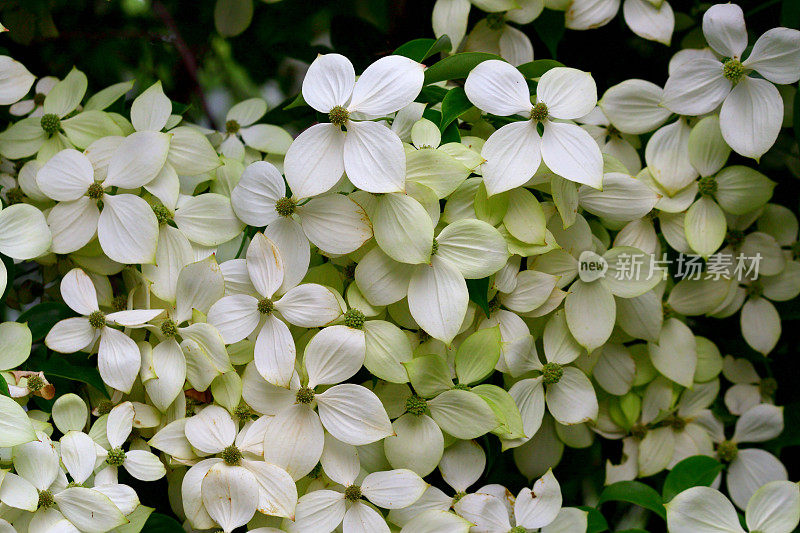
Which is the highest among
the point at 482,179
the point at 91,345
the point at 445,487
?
the point at 482,179

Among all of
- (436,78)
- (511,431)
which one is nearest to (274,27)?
(436,78)

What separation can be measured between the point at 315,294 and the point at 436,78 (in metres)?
0.21

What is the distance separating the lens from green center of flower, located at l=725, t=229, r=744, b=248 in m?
0.71

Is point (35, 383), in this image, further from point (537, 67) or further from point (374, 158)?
point (537, 67)

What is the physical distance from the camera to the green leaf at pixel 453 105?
1.96ft

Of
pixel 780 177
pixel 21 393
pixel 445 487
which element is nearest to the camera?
pixel 21 393

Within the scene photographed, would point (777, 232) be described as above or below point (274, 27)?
below

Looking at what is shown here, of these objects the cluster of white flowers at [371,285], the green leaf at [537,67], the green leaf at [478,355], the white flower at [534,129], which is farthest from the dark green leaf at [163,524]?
the green leaf at [537,67]

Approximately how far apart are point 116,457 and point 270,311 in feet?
0.51

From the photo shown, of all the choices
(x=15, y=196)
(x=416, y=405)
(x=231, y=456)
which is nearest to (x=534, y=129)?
(x=416, y=405)

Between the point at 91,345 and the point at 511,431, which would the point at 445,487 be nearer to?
the point at 511,431

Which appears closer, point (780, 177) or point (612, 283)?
point (612, 283)

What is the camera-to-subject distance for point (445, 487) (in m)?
0.66

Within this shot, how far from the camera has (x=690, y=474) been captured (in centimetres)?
65
